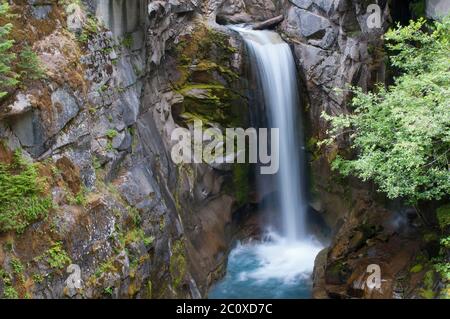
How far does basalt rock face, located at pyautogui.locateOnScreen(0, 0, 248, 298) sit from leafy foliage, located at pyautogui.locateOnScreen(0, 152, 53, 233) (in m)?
0.16

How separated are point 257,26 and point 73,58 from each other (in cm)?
973

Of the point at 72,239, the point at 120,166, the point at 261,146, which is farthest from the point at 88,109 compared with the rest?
the point at 261,146

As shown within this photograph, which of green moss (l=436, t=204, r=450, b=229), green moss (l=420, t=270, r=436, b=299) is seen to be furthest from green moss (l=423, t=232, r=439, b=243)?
green moss (l=420, t=270, r=436, b=299)

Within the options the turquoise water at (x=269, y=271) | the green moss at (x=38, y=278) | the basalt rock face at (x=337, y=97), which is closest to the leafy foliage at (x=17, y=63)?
the green moss at (x=38, y=278)

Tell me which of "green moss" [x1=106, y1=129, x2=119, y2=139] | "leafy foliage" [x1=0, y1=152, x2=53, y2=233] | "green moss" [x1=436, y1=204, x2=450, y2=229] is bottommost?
"green moss" [x1=436, y1=204, x2=450, y2=229]

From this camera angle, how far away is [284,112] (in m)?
15.3

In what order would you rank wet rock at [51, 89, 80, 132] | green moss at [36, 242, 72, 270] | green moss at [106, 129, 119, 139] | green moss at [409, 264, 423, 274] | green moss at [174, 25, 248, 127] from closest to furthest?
green moss at [36, 242, 72, 270]
wet rock at [51, 89, 80, 132]
green moss at [106, 129, 119, 139]
green moss at [409, 264, 423, 274]
green moss at [174, 25, 248, 127]

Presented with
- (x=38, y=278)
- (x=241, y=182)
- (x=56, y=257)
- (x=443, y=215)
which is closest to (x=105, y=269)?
(x=56, y=257)

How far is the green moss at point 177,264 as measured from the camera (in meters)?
10.8

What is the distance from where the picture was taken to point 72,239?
26.1 ft

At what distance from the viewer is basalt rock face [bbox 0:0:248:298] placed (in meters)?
7.78

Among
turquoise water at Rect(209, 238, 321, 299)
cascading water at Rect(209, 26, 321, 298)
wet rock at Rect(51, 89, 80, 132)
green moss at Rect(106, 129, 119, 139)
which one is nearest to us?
wet rock at Rect(51, 89, 80, 132)

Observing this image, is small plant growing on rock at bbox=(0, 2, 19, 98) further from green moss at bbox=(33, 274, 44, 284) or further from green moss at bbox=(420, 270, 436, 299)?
green moss at bbox=(420, 270, 436, 299)

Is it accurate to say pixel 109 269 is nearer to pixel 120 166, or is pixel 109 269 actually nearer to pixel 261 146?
pixel 120 166
